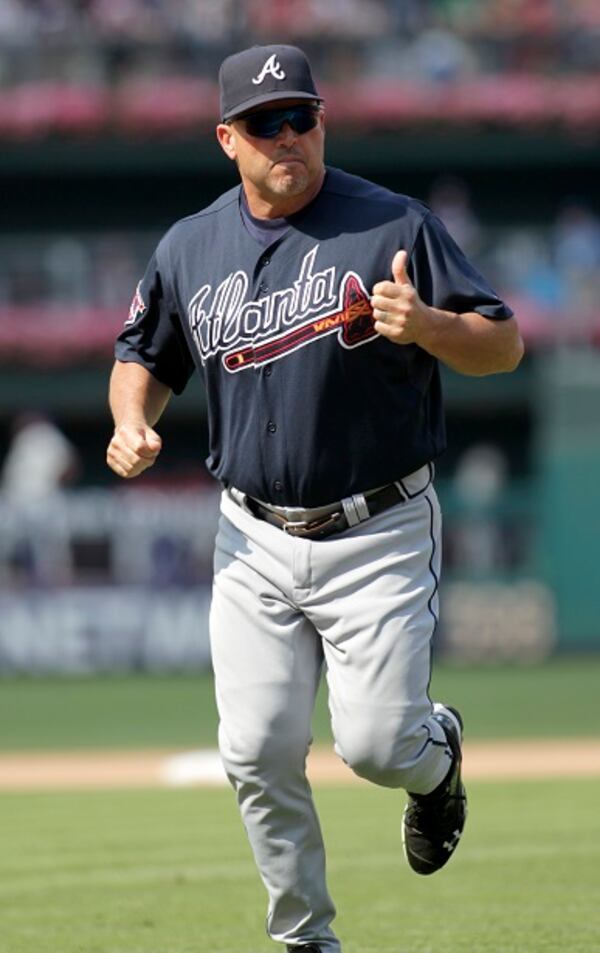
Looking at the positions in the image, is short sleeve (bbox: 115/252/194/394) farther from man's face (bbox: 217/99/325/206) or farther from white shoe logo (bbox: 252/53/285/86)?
white shoe logo (bbox: 252/53/285/86)

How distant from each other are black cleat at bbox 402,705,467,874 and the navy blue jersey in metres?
0.73

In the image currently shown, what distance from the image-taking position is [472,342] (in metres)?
4.66

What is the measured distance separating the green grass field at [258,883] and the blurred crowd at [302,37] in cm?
1628

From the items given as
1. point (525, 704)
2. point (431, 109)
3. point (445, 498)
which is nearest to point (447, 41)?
point (431, 109)

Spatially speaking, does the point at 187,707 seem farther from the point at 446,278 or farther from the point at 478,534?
the point at 446,278

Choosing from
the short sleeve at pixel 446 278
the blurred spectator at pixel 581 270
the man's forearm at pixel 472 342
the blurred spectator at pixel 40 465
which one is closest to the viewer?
the man's forearm at pixel 472 342

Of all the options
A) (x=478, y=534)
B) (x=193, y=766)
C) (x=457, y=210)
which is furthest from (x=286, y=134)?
A: (x=457, y=210)

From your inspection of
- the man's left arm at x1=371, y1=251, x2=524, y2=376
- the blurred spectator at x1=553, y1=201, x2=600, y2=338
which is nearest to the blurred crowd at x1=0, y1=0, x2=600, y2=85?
the blurred spectator at x1=553, y1=201, x2=600, y2=338

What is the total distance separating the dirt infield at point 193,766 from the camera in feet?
35.6

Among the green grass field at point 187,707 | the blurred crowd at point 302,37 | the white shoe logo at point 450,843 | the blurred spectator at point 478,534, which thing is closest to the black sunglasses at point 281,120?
the white shoe logo at point 450,843

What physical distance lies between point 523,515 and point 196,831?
11.1m

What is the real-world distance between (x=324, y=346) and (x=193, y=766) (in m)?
6.94

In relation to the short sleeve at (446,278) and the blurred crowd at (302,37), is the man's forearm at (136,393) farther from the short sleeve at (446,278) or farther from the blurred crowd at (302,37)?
the blurred crowd at (302,37)

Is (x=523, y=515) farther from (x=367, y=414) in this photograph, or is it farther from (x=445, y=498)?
(x=367, y=414)
